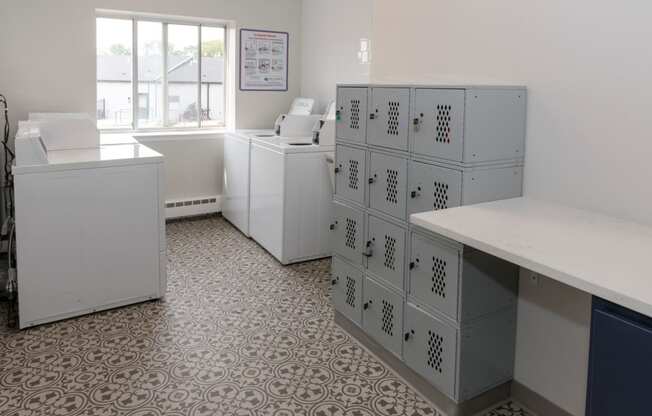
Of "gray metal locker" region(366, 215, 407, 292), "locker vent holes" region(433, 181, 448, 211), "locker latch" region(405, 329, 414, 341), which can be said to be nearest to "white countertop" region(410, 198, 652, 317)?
"locker vent holes" region(433, 181, 448, 211)

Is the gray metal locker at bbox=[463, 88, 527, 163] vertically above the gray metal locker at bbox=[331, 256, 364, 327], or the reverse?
the gray metal locker at bbox=[463, 88, 527, 163]

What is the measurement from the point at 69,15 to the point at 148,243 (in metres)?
2.62

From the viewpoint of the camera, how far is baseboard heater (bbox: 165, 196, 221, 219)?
570cm

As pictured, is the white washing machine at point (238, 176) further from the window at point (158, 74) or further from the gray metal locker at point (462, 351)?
the gray metal locker at point (462, 351)

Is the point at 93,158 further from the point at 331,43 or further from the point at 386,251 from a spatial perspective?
the point at 331,43

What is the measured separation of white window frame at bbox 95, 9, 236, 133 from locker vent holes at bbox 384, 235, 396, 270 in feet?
11.7

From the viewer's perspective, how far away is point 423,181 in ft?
8.50

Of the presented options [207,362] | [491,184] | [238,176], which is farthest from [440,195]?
[238,176]

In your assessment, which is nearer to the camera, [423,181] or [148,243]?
[423,181]

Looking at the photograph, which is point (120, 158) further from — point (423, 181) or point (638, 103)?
point (638, 103)

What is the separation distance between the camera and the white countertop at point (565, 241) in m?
1.53

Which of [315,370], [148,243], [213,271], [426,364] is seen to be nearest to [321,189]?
[213,271]

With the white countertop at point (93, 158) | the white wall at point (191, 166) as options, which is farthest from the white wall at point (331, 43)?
the white countertop at point (93, 158)

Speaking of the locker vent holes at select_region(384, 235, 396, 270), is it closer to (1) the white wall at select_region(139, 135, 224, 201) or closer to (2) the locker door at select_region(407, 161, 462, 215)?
(2) the locker door at select_region(407, 161, 462, 215)
